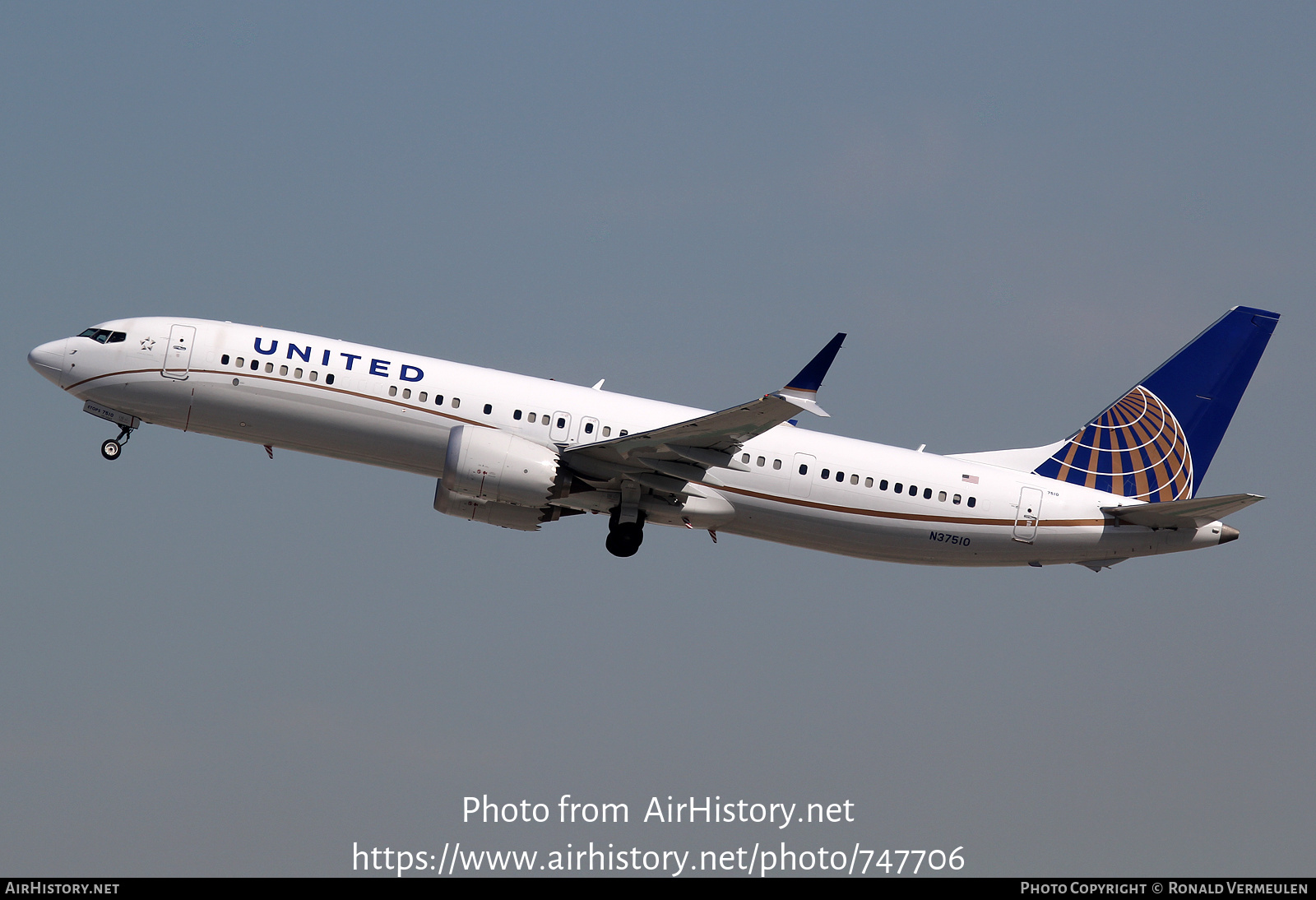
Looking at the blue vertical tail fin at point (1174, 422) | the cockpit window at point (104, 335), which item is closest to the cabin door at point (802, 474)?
the blue vertical tail fin at point (1174, 422)

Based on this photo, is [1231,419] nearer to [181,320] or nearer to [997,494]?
[997,494]

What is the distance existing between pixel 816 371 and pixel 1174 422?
17.0m

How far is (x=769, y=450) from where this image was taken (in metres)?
36.7

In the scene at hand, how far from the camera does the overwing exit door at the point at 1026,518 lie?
125ft

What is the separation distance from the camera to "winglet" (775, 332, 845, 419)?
102 feet

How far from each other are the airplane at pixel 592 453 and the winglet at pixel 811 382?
1.95 m

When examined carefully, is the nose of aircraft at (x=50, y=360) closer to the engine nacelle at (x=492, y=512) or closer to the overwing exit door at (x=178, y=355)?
the overwing exit door at (x=178, y=355)

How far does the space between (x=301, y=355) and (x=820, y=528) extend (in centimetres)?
1451

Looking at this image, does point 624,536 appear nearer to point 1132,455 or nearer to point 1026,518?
point 1026,518

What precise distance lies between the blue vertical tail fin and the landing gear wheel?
12.9 metres

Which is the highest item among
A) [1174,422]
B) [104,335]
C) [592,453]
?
[1174,422]

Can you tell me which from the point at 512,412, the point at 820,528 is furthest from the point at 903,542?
the point at 512,412

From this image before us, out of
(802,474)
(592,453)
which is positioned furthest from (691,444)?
(802,474)

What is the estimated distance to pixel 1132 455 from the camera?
41719 millimetres
